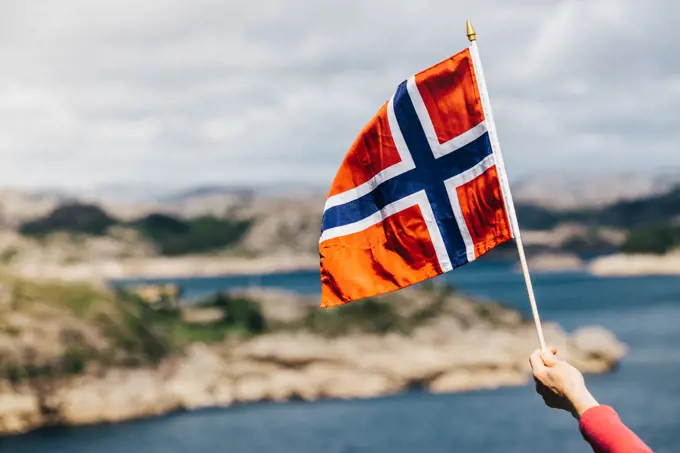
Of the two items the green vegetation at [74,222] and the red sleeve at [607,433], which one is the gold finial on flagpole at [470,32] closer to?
the red sleeve at [607,433]

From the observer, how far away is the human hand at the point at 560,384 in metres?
1.89

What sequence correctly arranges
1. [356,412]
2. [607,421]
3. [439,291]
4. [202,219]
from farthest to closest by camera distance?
[202,219] < [439,291] < [356,412] < [607,421]

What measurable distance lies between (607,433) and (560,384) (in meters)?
0.28

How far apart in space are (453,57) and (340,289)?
88 cm

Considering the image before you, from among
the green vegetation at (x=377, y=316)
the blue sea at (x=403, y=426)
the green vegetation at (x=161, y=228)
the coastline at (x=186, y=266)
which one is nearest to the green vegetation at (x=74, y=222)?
the green vegetation at (x=161, y=228)

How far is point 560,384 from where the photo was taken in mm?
1980

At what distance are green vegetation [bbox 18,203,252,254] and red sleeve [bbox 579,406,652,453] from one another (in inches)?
2683

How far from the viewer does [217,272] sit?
236 ft

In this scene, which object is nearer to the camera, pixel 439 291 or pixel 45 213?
pixel 439 291

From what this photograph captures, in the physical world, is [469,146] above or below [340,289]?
above

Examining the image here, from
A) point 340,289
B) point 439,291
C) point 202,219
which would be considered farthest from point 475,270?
point 340,289

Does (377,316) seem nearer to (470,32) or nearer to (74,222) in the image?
(74,222)

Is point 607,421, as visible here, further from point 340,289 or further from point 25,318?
point 25,318

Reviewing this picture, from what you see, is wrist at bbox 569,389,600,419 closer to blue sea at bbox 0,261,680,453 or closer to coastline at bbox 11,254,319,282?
blue sea at bbox 0,261,680,453
